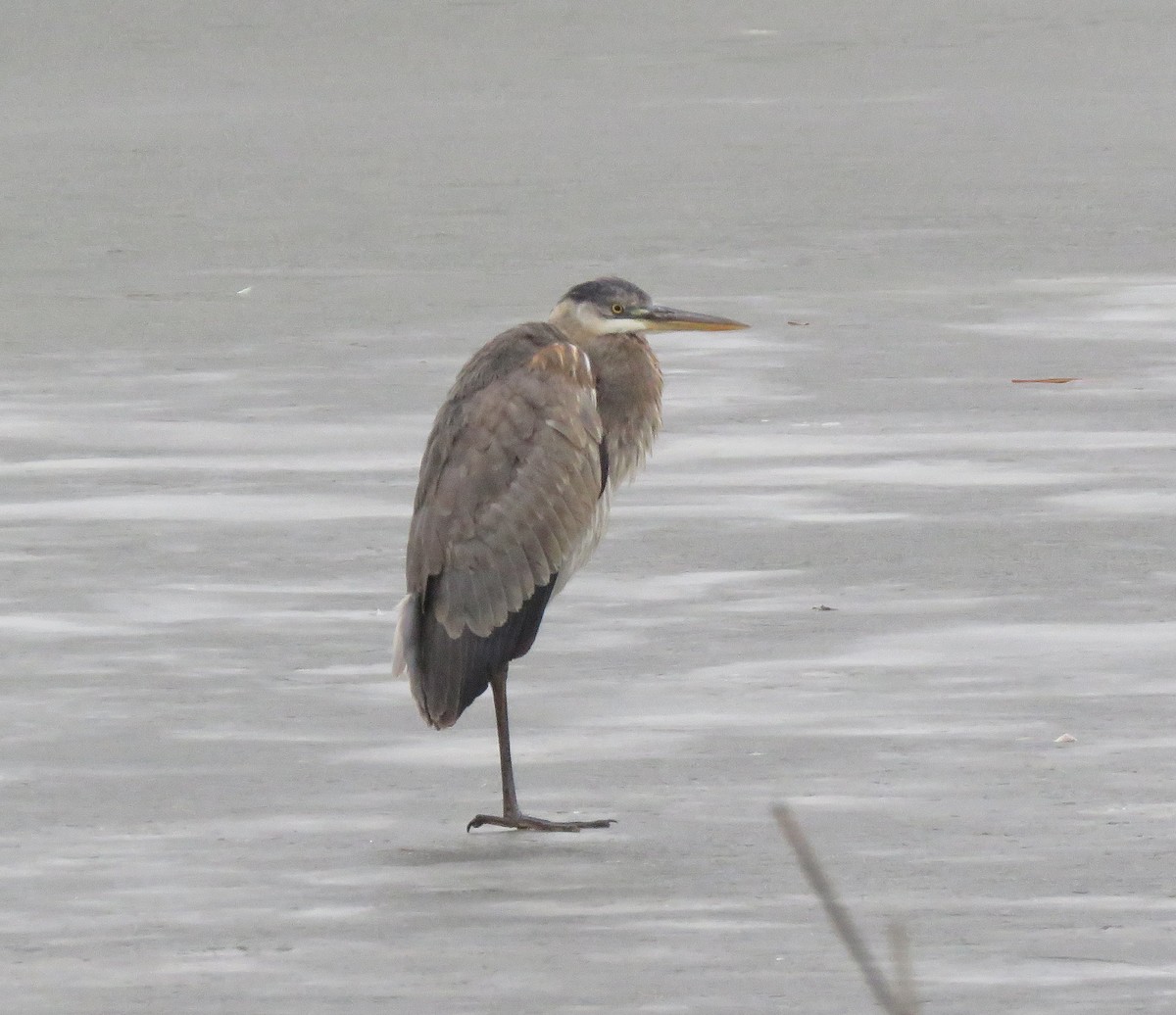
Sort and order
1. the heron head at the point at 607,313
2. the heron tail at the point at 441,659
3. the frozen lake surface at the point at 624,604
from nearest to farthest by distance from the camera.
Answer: the frozen lake surface at the point at 624,604 < the heron tail at the point at 441,659 < the heron head at the point at 607,313

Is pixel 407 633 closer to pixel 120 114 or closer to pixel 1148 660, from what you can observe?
pixel 1148 660

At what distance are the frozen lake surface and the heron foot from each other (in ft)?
0.16

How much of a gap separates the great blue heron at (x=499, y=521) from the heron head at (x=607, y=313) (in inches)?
16.4

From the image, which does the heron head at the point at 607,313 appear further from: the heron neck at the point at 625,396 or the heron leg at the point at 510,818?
the heron leg at the point at 510,818

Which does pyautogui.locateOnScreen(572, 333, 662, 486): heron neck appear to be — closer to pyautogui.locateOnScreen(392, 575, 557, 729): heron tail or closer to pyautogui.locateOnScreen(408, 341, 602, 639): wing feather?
pyautogui.locateOnScreen(408, 341, 602, 639): wing feather

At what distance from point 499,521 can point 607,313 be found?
927 mm

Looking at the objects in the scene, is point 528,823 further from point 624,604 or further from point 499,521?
point 624,604

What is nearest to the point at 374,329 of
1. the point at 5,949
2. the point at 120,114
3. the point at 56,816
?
the point at 56,816

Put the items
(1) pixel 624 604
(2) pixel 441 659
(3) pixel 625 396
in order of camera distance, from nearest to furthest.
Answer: (2) pixel 441 659
(3) pixel 625 396
(1) pixel 624 604

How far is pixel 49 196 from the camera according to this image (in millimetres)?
22844

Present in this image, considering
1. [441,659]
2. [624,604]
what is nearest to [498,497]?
[441,659]

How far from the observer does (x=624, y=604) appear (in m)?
9.88

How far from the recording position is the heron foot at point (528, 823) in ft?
24.0

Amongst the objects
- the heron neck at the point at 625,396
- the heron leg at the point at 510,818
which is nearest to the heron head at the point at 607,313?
the heron neck at the point at 625,396
